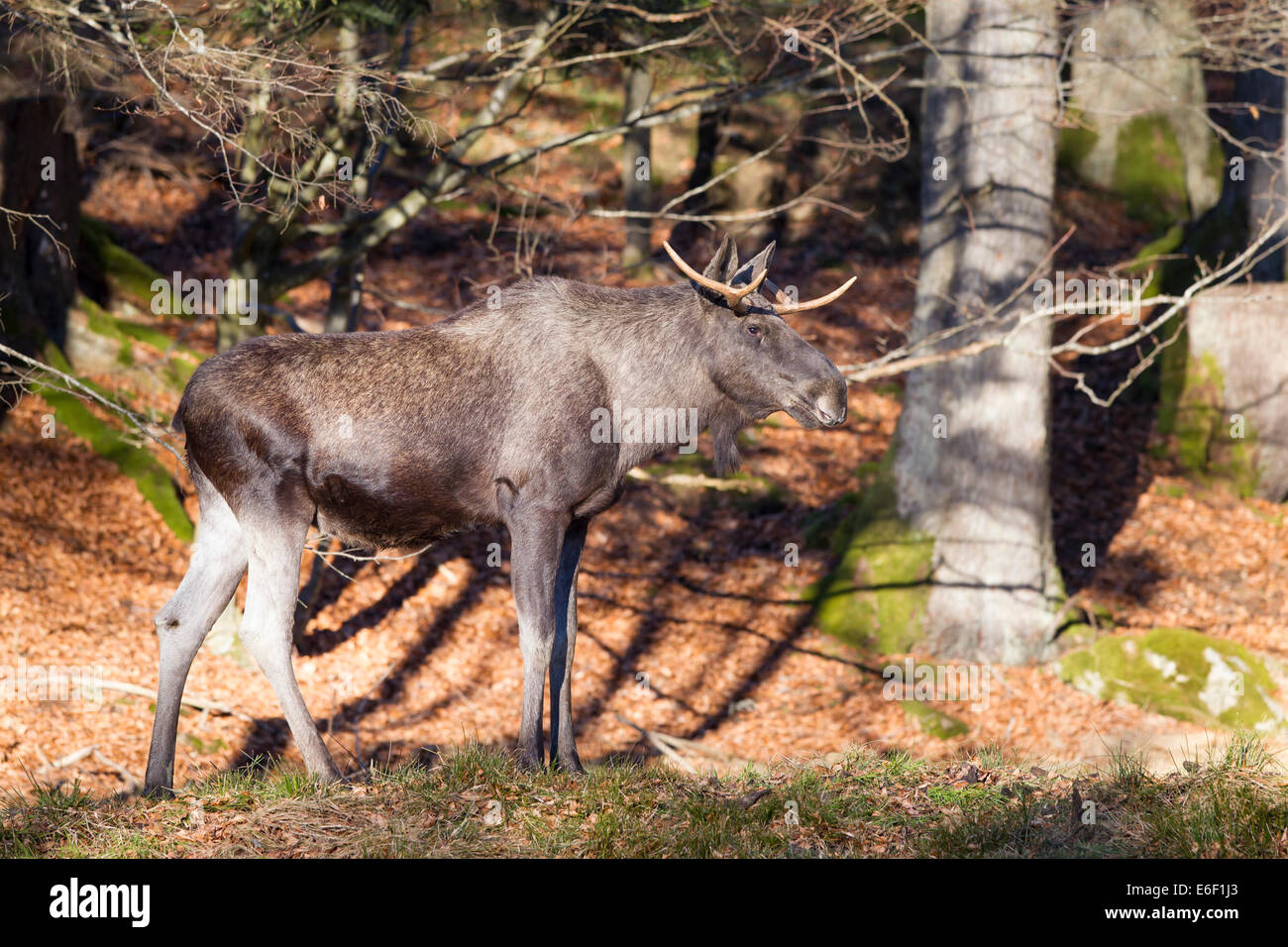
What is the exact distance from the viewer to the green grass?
5.54m

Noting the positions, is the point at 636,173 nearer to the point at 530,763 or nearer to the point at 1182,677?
the point at 1182,677

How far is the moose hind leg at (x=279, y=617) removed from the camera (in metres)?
6.51

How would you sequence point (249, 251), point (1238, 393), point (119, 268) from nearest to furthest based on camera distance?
1. point (249, 251)
2. point (119, 268)
3. point (1238, 393)

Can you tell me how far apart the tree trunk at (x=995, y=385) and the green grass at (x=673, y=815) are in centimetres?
561

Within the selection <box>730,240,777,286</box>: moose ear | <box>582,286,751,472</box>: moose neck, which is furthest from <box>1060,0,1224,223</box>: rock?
<box>582,286,751,472</box>: moose neck

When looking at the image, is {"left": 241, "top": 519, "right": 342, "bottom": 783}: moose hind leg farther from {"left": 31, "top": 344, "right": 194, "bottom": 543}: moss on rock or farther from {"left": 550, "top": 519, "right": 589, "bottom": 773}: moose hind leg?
{"left": 31, "top": 344, "right": 194, "bottom": 543}: moss on rock

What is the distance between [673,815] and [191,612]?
9.71ft

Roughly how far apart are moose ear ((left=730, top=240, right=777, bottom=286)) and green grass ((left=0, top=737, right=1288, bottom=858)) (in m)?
2.80

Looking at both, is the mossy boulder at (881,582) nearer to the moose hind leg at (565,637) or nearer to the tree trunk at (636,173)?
the moose hind leg at (565,637)

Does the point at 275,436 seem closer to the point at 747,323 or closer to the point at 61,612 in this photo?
the point at 747,323

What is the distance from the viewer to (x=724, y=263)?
6.75m

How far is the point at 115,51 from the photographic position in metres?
8.58

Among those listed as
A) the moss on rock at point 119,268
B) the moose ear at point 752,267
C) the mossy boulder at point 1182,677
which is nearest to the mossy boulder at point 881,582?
the mossy boulder at point 1182,677

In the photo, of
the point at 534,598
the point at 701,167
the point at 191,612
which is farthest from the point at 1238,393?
the point at 191,612
